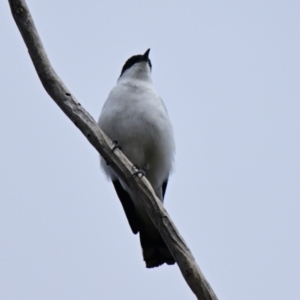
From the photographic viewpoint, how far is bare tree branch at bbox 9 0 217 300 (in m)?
5.29

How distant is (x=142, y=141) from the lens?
7.06m

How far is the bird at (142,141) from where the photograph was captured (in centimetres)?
703

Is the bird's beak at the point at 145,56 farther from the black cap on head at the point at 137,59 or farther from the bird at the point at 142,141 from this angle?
the bird at the point at 142,141

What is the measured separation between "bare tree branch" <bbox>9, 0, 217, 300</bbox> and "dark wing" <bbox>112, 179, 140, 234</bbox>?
1.71 metres

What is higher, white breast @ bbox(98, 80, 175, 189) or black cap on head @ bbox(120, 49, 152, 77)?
black cap on head @ bbox(120, 49, 152, 77)

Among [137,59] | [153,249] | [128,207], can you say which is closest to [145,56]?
[137,59]

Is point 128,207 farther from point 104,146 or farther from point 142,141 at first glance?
point 104,146

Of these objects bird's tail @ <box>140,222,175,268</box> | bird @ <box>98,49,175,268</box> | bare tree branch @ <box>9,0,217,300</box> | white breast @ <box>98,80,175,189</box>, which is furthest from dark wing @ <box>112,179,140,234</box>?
bare tree branch @ <box>9,0,217,300</box>

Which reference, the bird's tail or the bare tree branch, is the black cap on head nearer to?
the bird's tail

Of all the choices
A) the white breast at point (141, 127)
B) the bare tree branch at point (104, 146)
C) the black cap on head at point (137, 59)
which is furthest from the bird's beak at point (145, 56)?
the bare tree branch at point (104, 146)

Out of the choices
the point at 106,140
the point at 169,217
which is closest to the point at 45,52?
the point at 106,140

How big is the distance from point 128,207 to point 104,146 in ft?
6.60

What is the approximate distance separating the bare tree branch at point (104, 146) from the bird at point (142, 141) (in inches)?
40.6

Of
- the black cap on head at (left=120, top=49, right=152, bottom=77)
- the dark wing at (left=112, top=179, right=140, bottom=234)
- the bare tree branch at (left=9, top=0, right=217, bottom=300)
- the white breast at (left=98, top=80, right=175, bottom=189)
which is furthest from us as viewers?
the black cap on head at (left=120, top=49, right=152, bottom=77)
